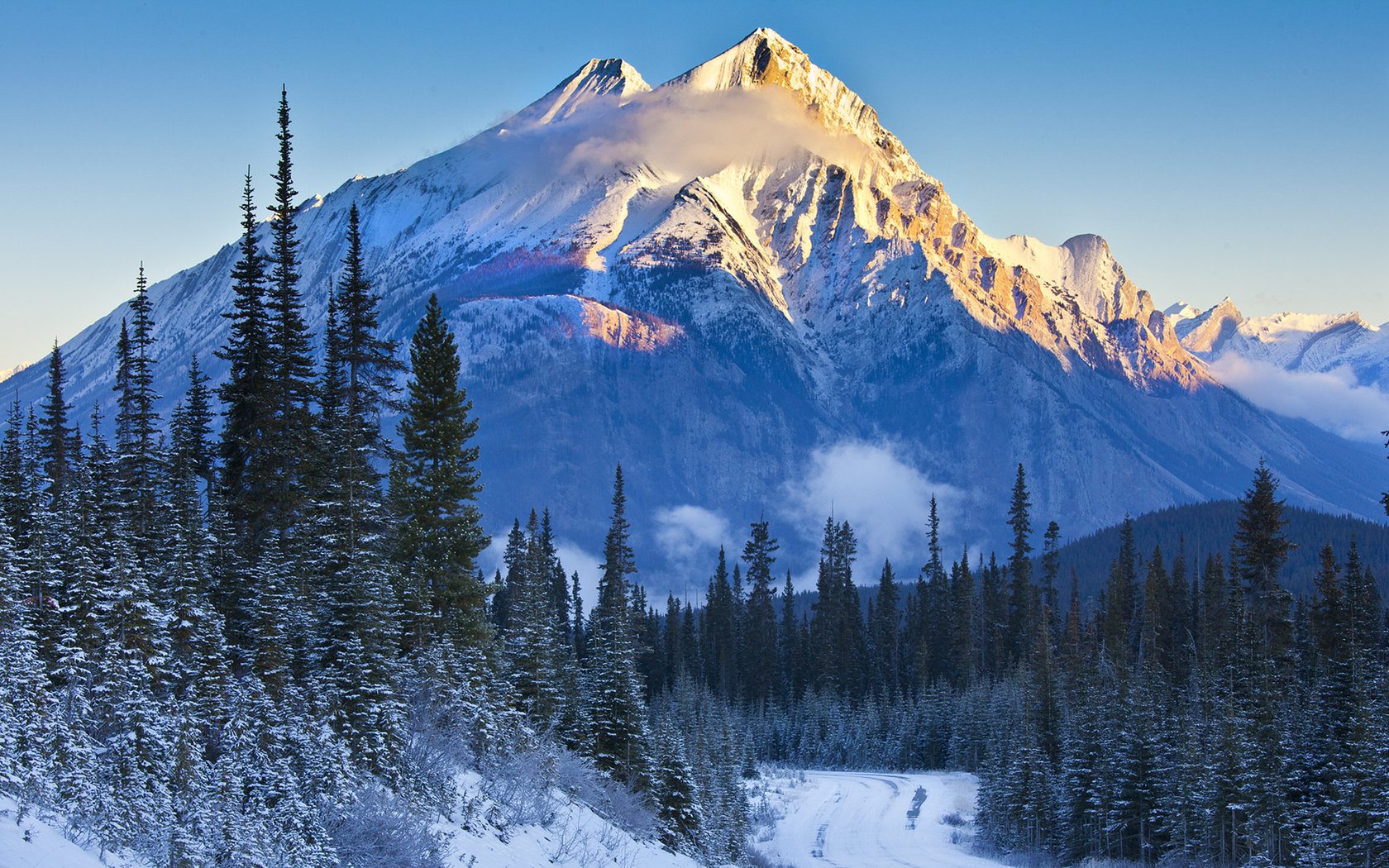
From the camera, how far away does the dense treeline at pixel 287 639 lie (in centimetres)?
2217

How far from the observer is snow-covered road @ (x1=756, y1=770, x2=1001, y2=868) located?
57.6 m

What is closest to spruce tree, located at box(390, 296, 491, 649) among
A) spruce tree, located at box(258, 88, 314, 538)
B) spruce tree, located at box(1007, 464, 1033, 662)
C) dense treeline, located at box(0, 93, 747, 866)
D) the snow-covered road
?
dense treeline, located at box(0, 93, 747, 866)

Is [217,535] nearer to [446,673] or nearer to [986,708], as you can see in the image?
[446,673]

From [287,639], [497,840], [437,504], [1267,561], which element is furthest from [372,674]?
[1267,561]

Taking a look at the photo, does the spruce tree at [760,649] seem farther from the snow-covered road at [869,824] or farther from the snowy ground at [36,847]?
the snowy ground at [36,847]

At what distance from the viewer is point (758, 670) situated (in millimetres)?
127312

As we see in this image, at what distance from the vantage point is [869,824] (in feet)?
221

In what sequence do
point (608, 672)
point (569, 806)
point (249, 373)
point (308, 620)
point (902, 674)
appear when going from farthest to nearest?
point (902, 674) → point (608, 672) → point (249, 373) → point (569, 806) → point (308, 620)

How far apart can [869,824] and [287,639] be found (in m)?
45.9

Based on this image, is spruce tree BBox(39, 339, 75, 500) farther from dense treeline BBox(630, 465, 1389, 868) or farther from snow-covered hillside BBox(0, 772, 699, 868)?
snow-covered hillside BBox(0, 772, 699, 868)

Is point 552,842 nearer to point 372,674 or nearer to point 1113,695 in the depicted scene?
point 372,674

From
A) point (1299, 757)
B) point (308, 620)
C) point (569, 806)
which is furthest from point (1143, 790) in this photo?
point (308, 620)

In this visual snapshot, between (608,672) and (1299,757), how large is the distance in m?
29.5

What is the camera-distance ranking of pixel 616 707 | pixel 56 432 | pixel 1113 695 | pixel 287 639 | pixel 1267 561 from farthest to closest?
pixel 1267 561
pixel 56 432
pixel 1113 695
pixel 616 707
pixel 287 639
